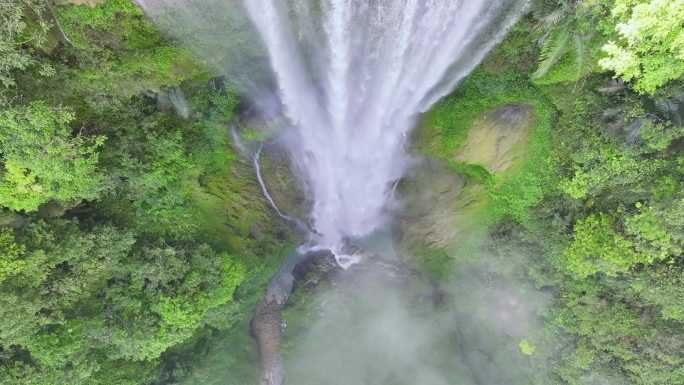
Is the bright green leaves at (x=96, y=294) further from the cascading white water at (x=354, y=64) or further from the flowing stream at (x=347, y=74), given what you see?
the cascading white water at (x=354, y=64)

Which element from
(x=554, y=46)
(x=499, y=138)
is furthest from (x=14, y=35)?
(x=499, y=138)

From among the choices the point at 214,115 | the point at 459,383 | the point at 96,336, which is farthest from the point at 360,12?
the point at 459,383

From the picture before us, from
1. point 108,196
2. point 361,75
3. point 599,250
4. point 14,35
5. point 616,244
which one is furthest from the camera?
point 361,75

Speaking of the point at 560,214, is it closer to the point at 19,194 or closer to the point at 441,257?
the point at 441,257

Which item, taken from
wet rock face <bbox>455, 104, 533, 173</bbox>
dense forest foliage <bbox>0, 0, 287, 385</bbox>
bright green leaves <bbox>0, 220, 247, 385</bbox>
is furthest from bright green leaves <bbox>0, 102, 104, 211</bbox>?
wet rock face <bbox>455, 104, 533, 173</bbox>

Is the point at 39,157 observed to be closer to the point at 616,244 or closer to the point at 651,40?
the point at 651,40

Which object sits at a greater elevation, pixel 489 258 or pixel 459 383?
pixel 489 258
